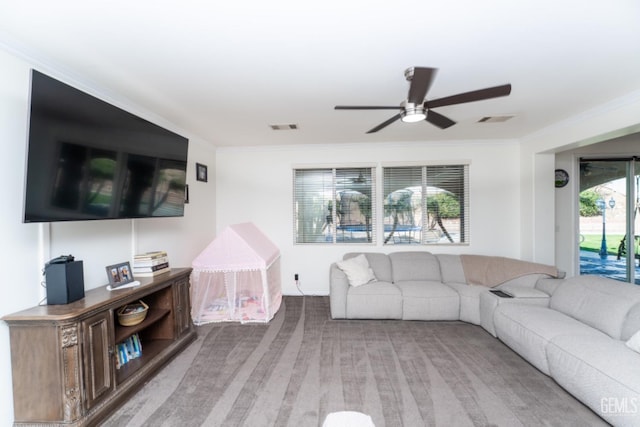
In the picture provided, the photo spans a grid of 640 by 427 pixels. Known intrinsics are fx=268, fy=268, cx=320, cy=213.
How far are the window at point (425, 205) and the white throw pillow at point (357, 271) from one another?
2.76 ft

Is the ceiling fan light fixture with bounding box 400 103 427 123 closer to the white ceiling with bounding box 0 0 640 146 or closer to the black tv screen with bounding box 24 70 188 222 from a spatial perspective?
the white ceiling with bounding box 0 0 640 146

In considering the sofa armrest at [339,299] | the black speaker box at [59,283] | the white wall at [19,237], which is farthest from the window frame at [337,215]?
the black speaker box at [59,283]

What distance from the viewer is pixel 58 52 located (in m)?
1.86

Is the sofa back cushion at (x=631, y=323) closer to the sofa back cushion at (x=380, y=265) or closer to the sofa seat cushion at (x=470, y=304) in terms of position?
the sofa seat cushion at (x=470, y=304)

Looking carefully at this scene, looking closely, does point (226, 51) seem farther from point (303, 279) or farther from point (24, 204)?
point (303, 279)

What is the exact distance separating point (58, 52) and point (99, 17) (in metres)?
0.68

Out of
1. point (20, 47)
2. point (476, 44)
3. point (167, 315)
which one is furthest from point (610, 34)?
point (167, 315)

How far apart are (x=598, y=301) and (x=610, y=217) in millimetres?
3251

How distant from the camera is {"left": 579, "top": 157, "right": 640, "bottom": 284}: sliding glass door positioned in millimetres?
4355

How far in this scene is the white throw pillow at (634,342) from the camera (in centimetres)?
184

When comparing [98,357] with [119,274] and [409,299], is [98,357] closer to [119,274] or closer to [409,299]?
[119,274]

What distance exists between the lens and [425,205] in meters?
4.41

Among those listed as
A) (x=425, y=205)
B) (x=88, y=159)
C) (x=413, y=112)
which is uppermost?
(x=413, y=112)

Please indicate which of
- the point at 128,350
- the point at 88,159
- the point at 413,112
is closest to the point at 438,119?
the point at 413,112
